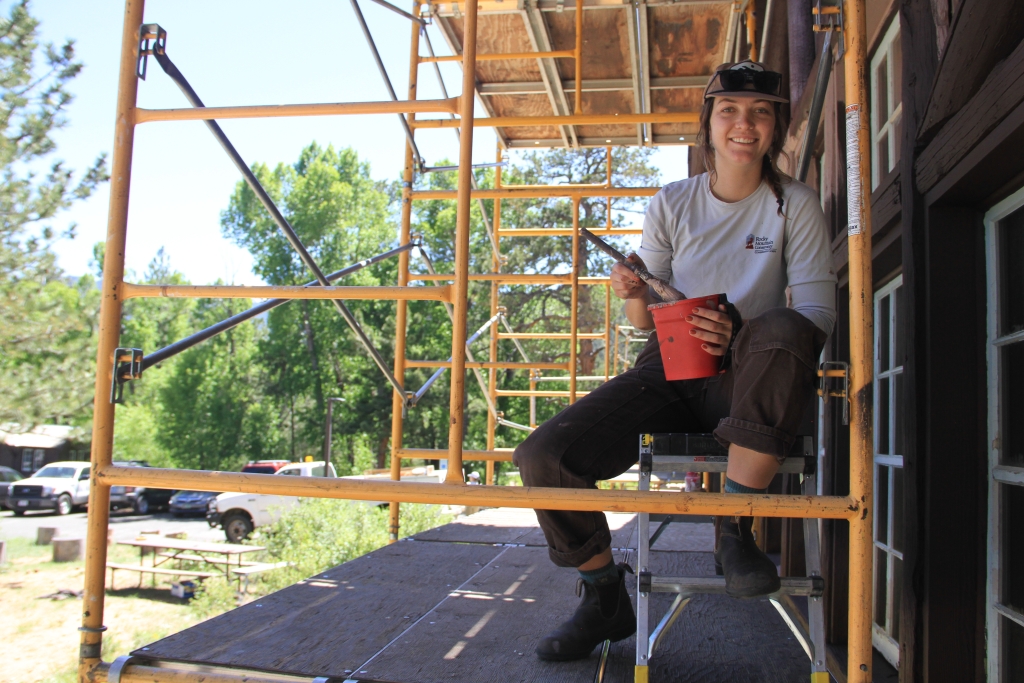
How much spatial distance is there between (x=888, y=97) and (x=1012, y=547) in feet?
5.50

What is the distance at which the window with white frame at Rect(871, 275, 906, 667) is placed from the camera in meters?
2.37

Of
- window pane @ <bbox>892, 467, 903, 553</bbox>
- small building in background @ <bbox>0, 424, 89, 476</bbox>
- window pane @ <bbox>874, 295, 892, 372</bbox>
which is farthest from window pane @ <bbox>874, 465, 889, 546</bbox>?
small building in background @ <bbox>0, 424, 89, 476</bbox>

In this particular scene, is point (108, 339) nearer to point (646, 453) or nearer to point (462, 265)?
point (462, 265)

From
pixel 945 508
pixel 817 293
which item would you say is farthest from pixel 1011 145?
pixel 945 508

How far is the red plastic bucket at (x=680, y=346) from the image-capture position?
1.81 meters

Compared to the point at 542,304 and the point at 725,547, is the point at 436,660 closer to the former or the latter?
the point at 725,547

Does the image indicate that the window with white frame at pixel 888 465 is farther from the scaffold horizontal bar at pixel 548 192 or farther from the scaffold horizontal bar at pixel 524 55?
the scaffold horizontal bar at pixel 524 55

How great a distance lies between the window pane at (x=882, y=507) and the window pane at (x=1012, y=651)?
872mm

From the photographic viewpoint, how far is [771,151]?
220cm

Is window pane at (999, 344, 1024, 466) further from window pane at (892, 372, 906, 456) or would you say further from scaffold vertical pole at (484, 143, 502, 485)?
scaffold vertical pole at (484, 143, 502, 485)

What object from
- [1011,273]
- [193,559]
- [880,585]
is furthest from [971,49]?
[193,559]

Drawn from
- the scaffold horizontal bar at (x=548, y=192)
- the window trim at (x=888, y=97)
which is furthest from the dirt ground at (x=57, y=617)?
the window trim at (x=888, y=97)

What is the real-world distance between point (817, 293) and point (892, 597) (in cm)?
110

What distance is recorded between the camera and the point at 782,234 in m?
2.04
